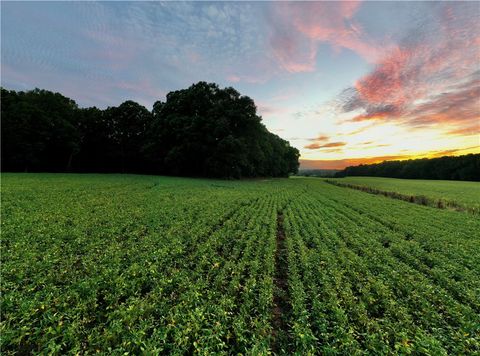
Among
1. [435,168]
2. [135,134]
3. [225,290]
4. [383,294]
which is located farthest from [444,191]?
[435,168]

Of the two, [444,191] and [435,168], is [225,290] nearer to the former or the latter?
[444,191]

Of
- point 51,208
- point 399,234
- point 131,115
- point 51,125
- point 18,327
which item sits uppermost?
point 131,115

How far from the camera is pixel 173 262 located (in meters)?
7.76

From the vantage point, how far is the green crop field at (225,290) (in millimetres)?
4363

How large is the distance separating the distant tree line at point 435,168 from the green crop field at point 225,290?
115804 millimetres

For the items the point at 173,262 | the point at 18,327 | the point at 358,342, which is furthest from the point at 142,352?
the point at 358,342

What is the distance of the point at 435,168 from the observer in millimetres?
107750

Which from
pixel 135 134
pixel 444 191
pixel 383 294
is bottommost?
pixel 444 191

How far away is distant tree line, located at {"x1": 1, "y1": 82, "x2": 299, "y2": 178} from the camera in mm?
47344

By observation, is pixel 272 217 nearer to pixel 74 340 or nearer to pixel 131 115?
pixel 74 340

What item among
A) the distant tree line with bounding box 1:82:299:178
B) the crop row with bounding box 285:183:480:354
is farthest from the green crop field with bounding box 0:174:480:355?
the distant tree line with bounding box 1:82:299:178

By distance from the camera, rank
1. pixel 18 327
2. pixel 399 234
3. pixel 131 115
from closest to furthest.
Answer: pixel 18 327
pixel 399 234
pixel 131 115

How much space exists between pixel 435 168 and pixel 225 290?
467 feet

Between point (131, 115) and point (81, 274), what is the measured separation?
66.5m
